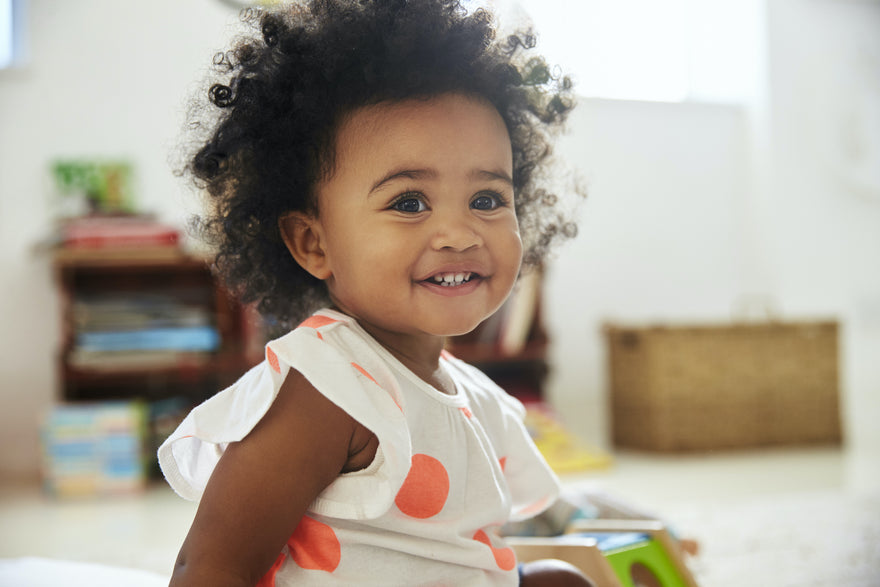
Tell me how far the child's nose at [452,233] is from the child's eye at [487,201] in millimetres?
35

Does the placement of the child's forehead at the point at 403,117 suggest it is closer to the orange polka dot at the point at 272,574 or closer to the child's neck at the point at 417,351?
the child's neck at the point at 417,351

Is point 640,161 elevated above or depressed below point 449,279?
above

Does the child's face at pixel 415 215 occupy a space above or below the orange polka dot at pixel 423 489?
above

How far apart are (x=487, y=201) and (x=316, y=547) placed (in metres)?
0.30

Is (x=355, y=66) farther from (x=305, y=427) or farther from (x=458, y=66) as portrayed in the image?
(x=305, y=427)

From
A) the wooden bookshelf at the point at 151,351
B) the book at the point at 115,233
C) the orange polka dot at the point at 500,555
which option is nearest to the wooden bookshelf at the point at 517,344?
the wooden bookshelf at the point at 151,351

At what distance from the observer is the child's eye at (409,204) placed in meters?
0.61

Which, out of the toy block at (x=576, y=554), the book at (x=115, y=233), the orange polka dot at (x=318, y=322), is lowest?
the toy block at (x=576, y=554)

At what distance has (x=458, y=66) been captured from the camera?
2.09ft

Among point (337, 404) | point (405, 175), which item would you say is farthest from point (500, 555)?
point (405, 175)

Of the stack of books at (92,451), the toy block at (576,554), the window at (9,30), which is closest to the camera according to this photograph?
the toy block at (576,554)

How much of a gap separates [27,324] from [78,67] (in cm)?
81

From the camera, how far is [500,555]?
2.15 ft

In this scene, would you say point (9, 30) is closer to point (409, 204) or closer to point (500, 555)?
point (409, 204)
